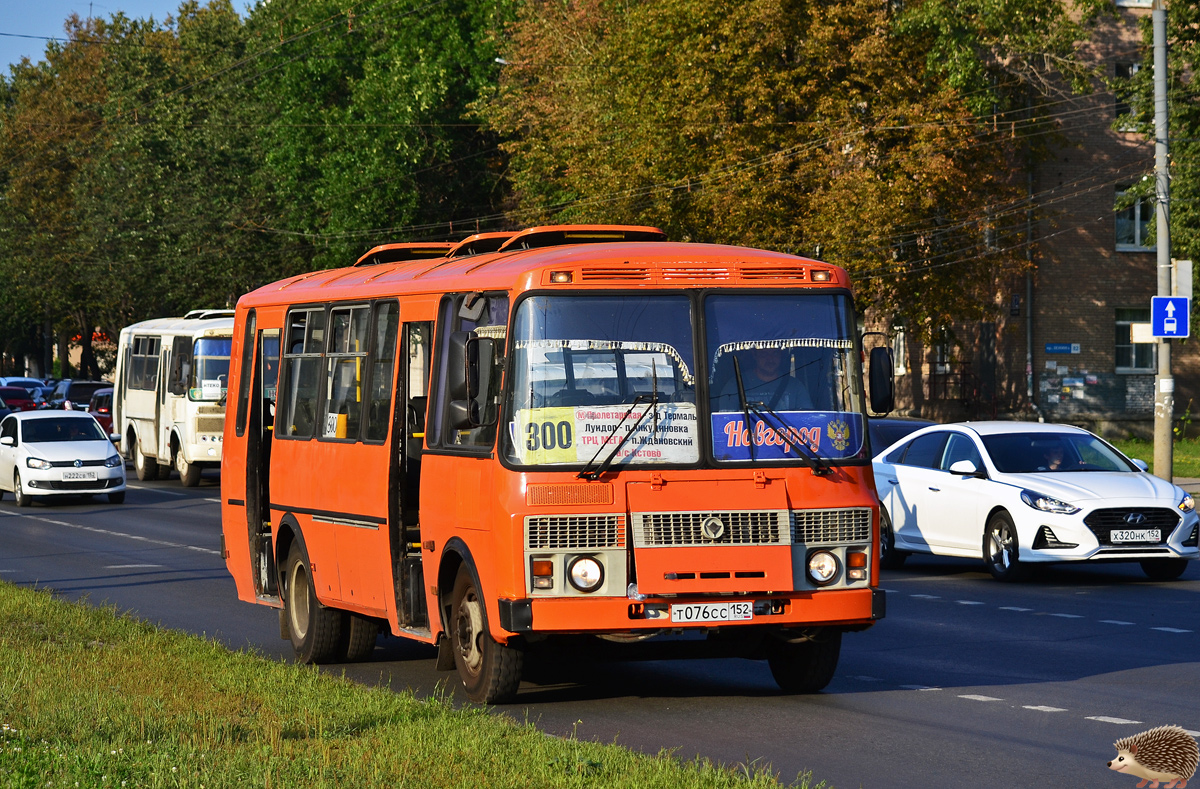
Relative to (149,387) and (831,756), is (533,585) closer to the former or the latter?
(831,756)

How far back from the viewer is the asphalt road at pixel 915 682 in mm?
8211

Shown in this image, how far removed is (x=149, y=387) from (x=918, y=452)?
22404 mm

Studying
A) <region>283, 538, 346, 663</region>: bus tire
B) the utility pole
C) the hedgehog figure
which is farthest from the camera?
the utility pole

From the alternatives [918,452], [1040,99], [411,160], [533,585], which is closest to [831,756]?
[533,585]

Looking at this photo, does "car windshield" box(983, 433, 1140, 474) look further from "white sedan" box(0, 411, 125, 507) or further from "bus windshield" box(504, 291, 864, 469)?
"white sedan" box(0, 411, 125, 507)

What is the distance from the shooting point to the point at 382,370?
440 inches

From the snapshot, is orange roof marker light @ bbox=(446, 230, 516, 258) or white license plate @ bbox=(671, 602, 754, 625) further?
orange roof marker light @ bbox=(446, 230, 516, 258)

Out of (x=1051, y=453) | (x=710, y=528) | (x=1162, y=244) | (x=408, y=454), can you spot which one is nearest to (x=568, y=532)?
(x=710, y=528)

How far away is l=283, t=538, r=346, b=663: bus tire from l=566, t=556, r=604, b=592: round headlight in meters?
3.20

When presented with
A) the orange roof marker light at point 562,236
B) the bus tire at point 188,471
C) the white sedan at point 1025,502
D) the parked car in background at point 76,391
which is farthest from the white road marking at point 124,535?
the parked car in background at point 76,391

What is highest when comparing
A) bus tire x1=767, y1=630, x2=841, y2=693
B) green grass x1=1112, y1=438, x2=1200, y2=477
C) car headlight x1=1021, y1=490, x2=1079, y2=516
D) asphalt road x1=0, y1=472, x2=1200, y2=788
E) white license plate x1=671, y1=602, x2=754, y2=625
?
white license plate x1=671, y1=602, x2=754, y2=625

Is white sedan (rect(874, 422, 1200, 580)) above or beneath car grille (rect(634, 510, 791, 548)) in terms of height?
beneath

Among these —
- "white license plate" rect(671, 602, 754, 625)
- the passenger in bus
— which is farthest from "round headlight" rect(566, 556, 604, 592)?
the passenger in bus

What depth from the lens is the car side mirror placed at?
57.4 feet
